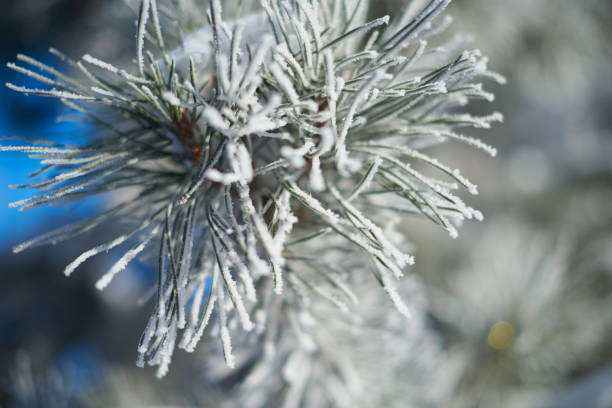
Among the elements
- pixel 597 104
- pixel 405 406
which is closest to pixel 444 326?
pixel 405 406

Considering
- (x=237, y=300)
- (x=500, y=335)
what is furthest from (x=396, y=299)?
(x=500, y=335)

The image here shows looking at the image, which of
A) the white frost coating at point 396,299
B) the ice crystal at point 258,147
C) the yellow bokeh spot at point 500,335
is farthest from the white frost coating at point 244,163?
the yellow bokeh spot at point 500,335

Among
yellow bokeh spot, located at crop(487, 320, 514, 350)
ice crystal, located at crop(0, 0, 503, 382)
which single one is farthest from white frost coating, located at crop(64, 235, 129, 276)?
yellow bokeh spot, located at crop(487, 320, 514, 350)

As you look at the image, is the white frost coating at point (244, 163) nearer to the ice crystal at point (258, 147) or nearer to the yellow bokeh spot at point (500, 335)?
the ice crystal at point (258, 147)

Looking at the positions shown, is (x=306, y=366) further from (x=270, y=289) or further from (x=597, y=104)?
(x=597, y=104)

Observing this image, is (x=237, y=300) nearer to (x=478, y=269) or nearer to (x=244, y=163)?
(x=244, y=163)

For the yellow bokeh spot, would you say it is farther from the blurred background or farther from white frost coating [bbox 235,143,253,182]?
white frost coating [bbox 235,143,253,182]
